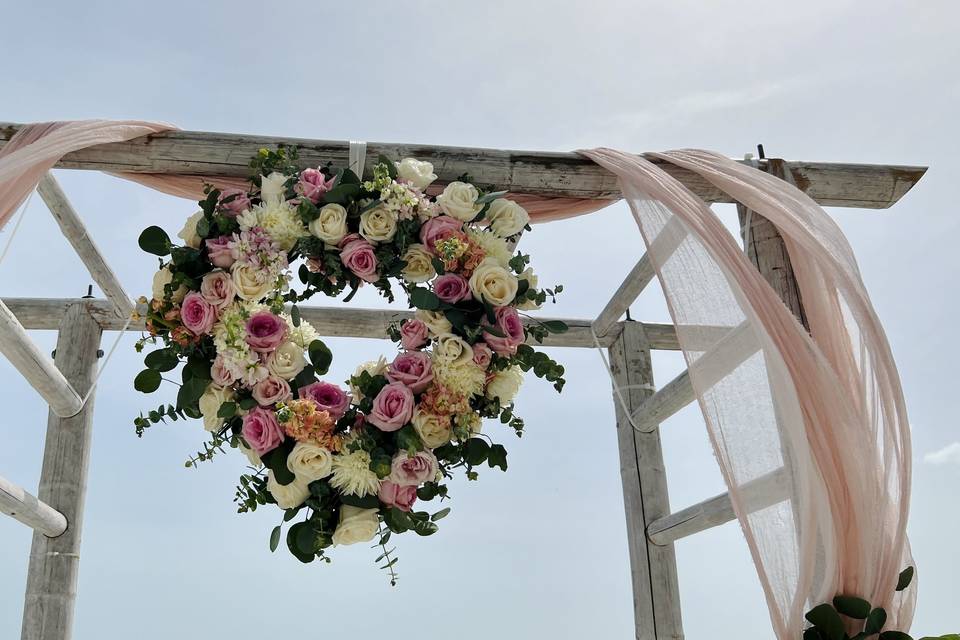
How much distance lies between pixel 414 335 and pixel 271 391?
1.22 ft

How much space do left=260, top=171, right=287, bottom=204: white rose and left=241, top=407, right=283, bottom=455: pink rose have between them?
0.57 metres

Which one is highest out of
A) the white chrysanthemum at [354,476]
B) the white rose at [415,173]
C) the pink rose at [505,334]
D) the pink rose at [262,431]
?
the white rose at [415,173]

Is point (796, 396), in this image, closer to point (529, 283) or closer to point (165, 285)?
point (529, 283)

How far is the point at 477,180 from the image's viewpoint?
7.57ft

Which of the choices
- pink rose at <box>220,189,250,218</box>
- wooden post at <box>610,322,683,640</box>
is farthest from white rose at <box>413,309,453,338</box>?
wooden post at <box>610,322,683,640</box>

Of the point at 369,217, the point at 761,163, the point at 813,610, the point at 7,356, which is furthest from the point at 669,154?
the point at 7,356

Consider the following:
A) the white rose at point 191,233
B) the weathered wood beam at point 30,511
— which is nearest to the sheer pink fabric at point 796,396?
the white rose at point 191,233

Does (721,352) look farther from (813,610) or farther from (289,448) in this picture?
(289,448)

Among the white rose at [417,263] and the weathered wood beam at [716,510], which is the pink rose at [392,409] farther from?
the weathered wood beam at [716,510]

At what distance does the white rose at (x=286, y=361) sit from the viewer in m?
1.92

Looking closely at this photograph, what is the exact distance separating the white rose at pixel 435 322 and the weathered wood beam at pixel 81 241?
1509mm

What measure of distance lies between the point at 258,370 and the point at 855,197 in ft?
6.01

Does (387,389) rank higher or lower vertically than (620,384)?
lower

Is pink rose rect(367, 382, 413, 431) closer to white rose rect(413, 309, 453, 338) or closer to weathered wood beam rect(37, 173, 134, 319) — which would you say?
white rose rect(413, 309, 453, 338)
